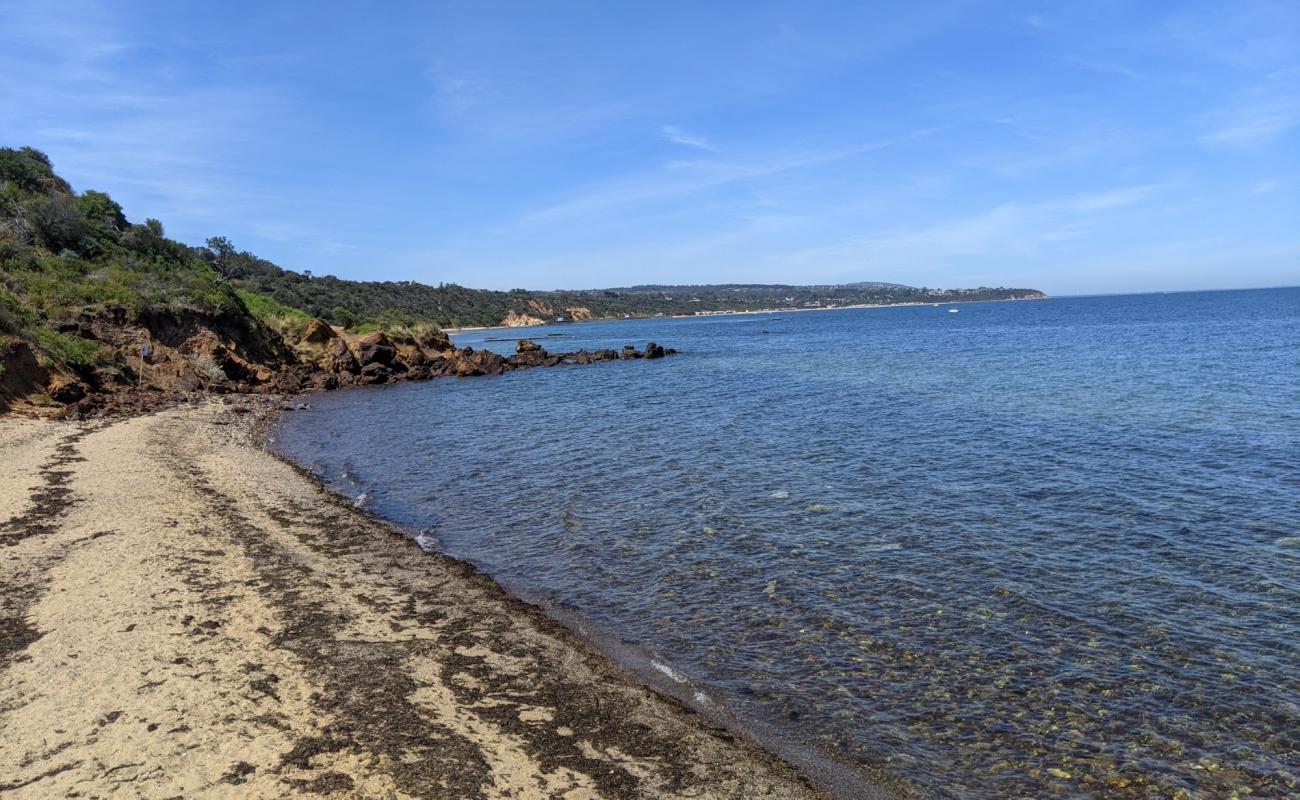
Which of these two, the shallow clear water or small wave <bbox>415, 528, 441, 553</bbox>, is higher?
the shallow clear water

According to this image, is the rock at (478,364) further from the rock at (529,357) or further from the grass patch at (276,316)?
the grass patch at (276,316)

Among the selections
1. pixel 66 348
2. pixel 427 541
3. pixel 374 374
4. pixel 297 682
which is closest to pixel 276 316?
pixel 374 374

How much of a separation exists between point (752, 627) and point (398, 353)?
47.3 m

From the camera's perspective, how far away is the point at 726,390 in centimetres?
3709

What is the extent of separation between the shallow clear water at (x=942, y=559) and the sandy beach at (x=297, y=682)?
1187mm

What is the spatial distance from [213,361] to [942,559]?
124 feet

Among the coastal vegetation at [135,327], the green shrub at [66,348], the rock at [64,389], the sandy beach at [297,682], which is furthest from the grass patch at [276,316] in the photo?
the sandy beach at [297,682]

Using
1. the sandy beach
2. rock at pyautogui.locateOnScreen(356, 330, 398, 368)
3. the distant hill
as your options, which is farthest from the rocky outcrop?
the sandy beach

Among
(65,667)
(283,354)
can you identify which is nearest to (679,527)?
(65,667)

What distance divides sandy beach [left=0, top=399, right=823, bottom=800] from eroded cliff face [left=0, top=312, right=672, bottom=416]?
48.1ft

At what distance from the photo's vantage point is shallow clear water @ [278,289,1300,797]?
6.91 m

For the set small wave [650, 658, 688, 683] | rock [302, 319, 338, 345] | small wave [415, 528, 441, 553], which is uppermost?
rock [302, 319, 338, 345]

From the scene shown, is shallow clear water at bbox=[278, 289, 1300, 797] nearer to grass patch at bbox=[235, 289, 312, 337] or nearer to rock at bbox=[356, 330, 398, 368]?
rock at bbox=[356, 330, 398, 368]

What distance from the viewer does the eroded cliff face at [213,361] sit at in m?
24.7
